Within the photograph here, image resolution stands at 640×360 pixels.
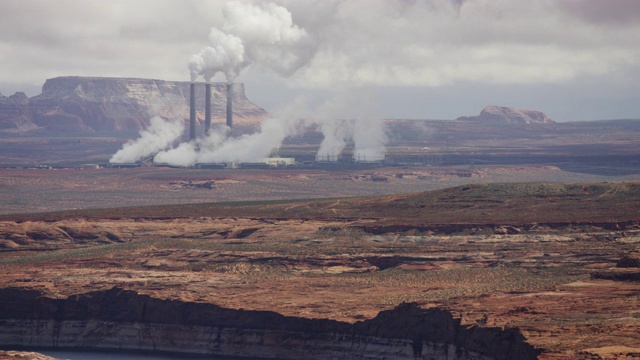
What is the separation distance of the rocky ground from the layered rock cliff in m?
1.17

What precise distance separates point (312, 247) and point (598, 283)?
36.2m

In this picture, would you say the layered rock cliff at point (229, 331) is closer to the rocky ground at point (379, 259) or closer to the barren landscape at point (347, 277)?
the barren landscape at point (347, 277)

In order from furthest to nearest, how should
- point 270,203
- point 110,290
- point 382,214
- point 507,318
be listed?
point 270,203, point 382,214, point 110,290, point 507,318

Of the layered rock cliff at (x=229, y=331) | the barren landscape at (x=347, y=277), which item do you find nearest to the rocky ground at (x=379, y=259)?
the barren landscape at (x=347, y=277)

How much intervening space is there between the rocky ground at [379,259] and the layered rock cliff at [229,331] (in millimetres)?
1174

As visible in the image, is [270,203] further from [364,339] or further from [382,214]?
[364,339]

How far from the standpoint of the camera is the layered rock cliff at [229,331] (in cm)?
8344

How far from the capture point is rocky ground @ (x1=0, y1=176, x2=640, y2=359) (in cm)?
8481

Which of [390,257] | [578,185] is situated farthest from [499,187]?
[390,257]

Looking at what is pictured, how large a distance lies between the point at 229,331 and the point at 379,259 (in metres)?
19.9

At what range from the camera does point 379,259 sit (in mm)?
114688

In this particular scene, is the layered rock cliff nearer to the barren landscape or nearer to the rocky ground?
the barren landscape

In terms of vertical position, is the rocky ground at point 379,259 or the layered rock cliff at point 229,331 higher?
the rocky ground at point 379,259

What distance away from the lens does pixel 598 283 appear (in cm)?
9281
